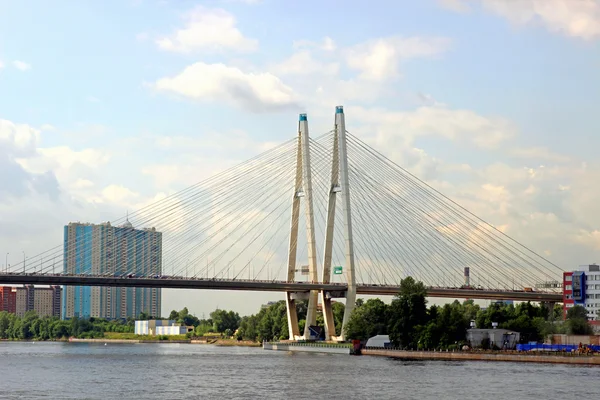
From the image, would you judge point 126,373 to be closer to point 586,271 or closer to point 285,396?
point 285,396

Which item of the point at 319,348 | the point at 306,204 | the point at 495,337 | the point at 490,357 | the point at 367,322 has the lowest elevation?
the point at 319,348

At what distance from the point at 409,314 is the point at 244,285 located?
50.5ft

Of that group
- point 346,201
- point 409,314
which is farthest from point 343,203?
point 409,314

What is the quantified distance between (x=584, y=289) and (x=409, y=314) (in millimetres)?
23935

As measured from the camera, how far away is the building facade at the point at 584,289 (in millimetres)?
96125

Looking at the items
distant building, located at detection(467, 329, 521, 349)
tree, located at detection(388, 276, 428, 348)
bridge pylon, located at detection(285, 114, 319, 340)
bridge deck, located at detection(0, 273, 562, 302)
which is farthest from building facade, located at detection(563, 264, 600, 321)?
bridge pylon, located at detection(285, 114, 319, 340)

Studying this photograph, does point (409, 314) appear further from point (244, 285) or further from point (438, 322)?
point (244, 285)

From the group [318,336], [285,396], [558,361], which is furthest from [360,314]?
[285,396]

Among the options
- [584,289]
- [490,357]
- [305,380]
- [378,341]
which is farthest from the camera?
[584,289]

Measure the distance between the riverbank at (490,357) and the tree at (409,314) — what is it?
5.75ft

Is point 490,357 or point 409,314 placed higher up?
point 409,314

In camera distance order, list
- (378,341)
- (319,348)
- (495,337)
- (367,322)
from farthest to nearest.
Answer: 1. (367,322)
2. (319,348)
3. (378,341)
4. (495,337)

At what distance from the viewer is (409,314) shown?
8312 cm

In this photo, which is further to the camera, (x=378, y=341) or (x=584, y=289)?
(x=584, y=289)
